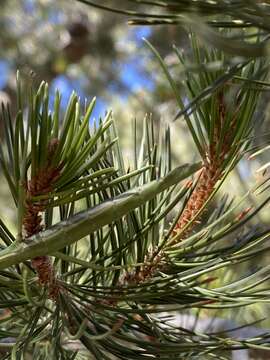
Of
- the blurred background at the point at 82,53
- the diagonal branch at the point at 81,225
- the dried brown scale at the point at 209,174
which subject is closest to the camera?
the diagonal branch at the point at 81,225

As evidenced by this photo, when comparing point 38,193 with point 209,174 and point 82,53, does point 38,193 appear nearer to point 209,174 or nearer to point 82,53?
point 209,174

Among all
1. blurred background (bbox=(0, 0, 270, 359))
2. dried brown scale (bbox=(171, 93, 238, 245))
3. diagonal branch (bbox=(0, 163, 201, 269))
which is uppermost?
blurred background (bbox=(0, 0, 270, 359))

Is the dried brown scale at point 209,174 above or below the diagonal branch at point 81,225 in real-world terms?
above

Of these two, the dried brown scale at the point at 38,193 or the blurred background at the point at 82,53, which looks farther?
the blurred background at the point at 82,53

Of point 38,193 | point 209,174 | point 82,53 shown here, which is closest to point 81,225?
point 38,193

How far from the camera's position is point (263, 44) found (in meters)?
0.28

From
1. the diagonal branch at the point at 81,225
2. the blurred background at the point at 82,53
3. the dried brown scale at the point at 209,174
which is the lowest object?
the diagonal branch at the point at 81,225

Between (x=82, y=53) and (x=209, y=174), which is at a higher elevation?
(x=82, y=53)

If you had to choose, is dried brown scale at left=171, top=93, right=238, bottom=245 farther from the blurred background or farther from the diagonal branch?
the blurred background

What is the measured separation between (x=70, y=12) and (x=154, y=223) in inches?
91.2

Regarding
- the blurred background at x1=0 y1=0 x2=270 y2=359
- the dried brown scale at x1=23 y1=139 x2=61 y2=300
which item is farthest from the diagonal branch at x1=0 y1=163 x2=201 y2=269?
the blurred background at x1=0 y1=0 x2=270 y2=359

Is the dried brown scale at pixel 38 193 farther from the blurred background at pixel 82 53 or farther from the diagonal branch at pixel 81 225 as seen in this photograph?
the blurred background at pixel 82 53

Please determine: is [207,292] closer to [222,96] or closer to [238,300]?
[238,300]

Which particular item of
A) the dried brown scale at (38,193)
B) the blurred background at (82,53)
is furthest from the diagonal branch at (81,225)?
the blurred background at (82,53)
